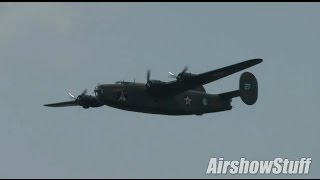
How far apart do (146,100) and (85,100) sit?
Answer: 21.4 ft

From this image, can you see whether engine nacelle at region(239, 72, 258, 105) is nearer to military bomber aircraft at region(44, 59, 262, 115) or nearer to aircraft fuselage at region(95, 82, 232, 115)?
military bomber aircraft at region(44, 59, 262, 115)

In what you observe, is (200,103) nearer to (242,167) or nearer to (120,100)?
(120,100)

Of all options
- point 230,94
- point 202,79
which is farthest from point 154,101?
point 230,94

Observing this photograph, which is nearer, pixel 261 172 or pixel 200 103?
pixel 261 172

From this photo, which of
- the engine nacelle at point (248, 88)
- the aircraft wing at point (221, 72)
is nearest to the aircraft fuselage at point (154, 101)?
the engine nacelle at point (248, 88)

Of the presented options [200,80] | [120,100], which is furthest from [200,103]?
[120,100]

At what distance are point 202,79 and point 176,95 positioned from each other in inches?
93.2

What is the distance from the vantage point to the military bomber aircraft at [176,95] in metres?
50.2

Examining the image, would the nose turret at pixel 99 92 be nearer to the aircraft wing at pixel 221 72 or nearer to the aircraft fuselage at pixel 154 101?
the aircraft fuselage at pixel 154 101

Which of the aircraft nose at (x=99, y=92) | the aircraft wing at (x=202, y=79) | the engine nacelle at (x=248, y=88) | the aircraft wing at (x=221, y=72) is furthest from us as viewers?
the engine nacelle at (x=248, y=88)

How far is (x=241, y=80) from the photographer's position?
55875 millimetres

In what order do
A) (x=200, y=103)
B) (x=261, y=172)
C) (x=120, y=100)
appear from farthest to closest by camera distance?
(x=200, y=103)
(x=120, y=100)
(x=261, y=172)

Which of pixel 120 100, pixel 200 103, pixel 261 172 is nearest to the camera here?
pixel 261 172

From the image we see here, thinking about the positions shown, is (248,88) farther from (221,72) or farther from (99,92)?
(99,92)
